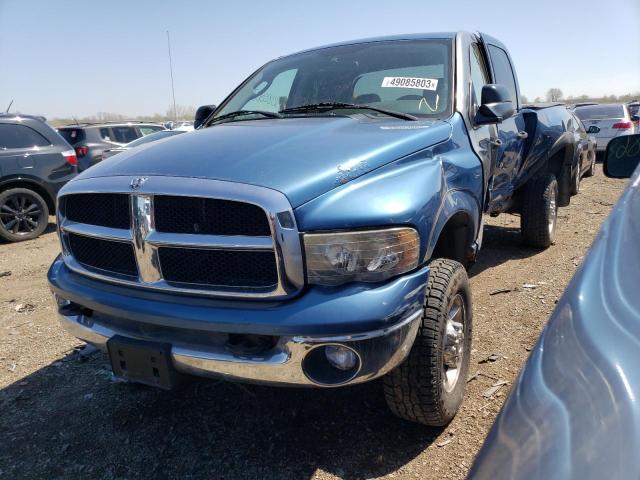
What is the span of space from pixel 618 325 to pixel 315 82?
278cm

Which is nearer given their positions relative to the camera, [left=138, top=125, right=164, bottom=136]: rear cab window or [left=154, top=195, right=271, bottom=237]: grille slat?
[left=154, top=195, right=271, bottom=237]: grille slat

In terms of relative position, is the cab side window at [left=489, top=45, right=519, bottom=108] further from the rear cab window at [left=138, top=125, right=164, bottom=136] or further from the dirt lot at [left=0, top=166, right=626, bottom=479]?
the rear cab window at [left=138, top=125, right=164, bottom=136]

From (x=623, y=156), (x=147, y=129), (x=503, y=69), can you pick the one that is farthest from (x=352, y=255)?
(x=147, y=129)

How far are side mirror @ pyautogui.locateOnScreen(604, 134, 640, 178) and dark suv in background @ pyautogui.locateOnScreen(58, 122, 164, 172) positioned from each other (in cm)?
983

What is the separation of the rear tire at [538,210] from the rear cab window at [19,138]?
6828 millimetres

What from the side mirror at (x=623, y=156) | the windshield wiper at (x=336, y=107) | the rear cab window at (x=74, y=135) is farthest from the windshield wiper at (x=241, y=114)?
the rear cab window at (x=74, y=135)

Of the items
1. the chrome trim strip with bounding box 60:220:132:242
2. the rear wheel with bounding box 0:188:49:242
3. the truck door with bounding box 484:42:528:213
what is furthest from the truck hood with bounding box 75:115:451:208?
the rear wheel with bounding box 0:188:49:242

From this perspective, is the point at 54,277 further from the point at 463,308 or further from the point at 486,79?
the point at 486,79

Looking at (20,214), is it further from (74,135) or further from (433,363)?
(433,363)

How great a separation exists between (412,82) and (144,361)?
85.7 inches

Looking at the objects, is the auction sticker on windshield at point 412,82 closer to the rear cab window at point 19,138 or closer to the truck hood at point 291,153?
the truck hood at point 291,153

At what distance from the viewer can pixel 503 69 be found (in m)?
4.43

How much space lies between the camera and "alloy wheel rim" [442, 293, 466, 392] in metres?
2.32

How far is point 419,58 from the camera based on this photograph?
3.10m
